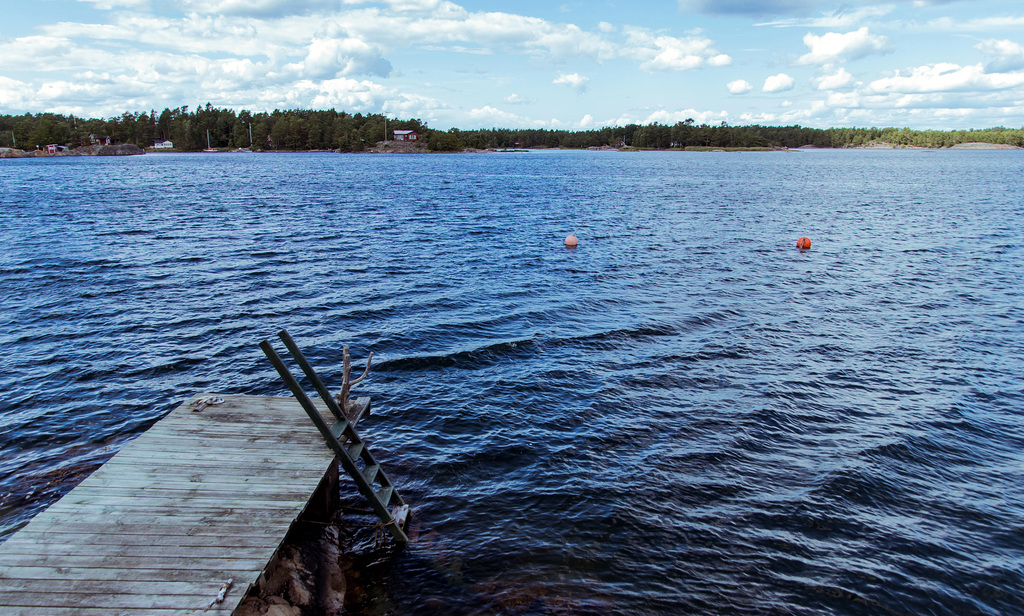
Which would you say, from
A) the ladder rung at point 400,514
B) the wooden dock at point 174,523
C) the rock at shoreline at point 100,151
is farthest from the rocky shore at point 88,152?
the ladder rung at point 400,514

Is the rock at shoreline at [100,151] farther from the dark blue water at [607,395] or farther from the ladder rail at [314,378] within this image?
the ladder rail at [314,378]

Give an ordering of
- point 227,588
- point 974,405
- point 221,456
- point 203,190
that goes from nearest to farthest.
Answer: point 227,588, point 221,456, point 974,405, point 203,190

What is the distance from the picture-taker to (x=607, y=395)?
51.5ft

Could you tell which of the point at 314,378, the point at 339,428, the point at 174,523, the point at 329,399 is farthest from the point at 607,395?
the point at 174,523

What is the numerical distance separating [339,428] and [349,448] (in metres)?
0.52

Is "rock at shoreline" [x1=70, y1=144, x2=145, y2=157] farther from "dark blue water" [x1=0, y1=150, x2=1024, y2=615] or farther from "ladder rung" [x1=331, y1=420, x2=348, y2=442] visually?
"ladder rung" [x1=331, y1=420, x2=348, y2=442]

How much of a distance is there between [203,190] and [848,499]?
76.5m

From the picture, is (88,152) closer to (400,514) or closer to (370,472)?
(370,472)

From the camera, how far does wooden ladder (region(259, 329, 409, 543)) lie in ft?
29.1

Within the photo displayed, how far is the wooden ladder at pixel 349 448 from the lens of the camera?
8.88 m

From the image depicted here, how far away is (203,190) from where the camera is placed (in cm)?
7081

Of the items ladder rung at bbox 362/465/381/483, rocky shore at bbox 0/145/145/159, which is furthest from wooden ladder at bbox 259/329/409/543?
rocky shore at bbox 0/145/145/159

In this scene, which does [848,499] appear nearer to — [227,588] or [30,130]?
[227,588]

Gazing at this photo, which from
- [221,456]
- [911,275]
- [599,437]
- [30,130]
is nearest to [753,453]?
[599,437]
